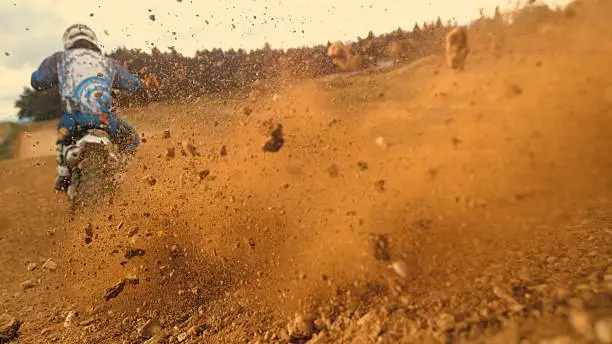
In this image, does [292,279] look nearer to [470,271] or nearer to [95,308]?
[470,271]

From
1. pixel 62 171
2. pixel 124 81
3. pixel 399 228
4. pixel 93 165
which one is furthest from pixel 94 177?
pixel 399 228

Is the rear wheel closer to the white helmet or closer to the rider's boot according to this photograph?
the rider's boot

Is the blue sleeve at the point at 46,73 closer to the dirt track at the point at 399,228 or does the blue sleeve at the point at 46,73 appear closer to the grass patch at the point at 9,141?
the dirt track at the point at 399,228

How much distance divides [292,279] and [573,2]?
116 inches

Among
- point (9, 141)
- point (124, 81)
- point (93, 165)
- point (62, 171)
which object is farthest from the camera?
point (9, 141)

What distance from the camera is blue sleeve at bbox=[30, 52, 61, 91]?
4.90 metres

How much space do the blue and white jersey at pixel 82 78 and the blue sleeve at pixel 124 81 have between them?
0.06 metres

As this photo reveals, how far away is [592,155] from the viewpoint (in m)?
2.93

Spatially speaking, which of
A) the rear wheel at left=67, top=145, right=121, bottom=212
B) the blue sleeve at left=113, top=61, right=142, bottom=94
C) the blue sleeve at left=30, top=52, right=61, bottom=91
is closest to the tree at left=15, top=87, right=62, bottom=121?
the blue sleeve at left=30, top=52, right=61, bottom=91

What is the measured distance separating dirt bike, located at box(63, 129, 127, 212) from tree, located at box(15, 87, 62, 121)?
1487 centimetres

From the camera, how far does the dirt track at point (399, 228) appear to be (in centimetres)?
211

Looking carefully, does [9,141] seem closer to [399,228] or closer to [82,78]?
[82,78]

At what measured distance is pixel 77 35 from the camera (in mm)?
4840

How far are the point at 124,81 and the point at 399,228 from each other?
3.87 meters
